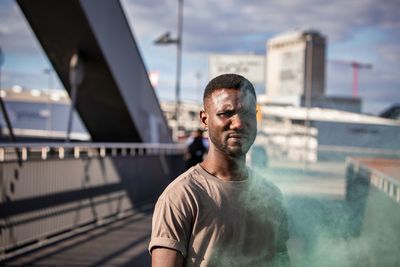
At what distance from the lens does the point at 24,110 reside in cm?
5244

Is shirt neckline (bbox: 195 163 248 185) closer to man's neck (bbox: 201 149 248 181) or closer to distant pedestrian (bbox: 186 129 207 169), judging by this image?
man's neck (bbox: 201 149 248 181)

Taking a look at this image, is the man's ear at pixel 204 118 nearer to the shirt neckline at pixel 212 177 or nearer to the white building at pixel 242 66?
the shirt neckline at pixel 212 177

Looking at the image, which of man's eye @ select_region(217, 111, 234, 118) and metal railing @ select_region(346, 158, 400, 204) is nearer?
man's eye @ select_region(217, 111, 234, 118)

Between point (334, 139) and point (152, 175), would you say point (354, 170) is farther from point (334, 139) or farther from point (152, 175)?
point (152, 175)

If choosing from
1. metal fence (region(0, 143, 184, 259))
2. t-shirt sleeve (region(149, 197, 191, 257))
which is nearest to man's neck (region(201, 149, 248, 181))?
t-shirt sleeve (region(149, 197, 191, 257))

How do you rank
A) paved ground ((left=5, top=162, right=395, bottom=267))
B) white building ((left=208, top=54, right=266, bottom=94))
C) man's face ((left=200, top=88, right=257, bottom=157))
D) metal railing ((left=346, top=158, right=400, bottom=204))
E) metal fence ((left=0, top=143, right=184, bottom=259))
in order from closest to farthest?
1. man's face ((left=200, top=88, right=257, bottom=157))
2. paved ground ((left=5, top=162, right=395, bottom=267))
3. metal railing ((left=346, top=158, right=400, bottom=204))
4. metal fence ((left=0, top=143, right=184, bottom=259))
5. white building ((left=208, top=54, right=266, bottom=94))

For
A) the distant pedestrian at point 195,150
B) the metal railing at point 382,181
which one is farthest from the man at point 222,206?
the distant pedestrian at point 195,150

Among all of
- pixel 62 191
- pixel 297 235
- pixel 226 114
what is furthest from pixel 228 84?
pixel 62 191

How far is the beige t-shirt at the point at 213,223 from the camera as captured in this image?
1888 mm

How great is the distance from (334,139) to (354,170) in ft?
5.92

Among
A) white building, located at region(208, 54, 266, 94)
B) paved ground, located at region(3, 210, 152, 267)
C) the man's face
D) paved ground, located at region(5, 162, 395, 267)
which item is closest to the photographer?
the man's face

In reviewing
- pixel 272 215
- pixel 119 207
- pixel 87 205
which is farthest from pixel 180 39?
pixel 272 215

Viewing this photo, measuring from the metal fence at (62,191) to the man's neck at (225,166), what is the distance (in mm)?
5286

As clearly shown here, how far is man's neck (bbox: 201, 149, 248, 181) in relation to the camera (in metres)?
2.03
